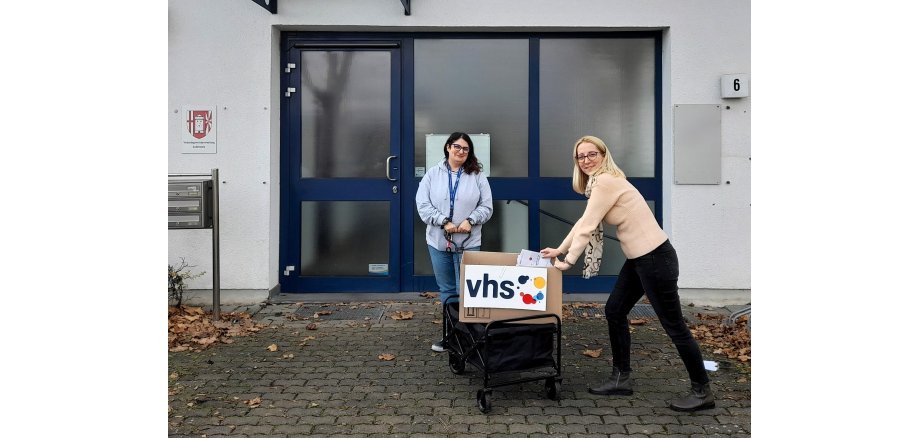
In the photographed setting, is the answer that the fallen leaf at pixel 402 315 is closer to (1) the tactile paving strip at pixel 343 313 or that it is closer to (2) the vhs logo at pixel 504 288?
(1) the tactile paving strip at pixel 343 313

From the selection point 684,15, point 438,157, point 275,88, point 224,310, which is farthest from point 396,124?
point 684,15

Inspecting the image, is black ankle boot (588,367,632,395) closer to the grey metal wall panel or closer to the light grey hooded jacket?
the light grey hooded jacket

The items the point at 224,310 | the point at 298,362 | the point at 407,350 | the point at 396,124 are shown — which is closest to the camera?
the point at 298,362

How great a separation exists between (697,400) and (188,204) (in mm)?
4865

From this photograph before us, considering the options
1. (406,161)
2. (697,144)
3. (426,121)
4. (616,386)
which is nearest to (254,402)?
(616,386)

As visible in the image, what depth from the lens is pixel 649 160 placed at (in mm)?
7211

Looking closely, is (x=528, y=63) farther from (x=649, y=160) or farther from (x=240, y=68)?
(x=240, y=68)

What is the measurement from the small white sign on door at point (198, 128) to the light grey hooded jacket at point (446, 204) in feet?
10.0

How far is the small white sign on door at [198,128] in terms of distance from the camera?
6.90m

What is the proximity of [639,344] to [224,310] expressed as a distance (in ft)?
13.9

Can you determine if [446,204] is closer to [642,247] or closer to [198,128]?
[642,247]

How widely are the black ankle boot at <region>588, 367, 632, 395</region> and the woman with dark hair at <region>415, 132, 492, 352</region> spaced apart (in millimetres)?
1341

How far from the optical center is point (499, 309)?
13.5 feet

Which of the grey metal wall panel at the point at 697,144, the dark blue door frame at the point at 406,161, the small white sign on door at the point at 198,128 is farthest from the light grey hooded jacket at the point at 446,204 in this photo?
the small white sign on door at the point at 198,128
